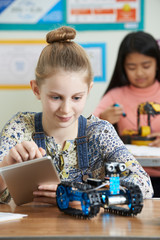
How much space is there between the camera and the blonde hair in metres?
1.48

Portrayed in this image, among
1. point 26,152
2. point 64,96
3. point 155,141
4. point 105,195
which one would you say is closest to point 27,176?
point 26,152

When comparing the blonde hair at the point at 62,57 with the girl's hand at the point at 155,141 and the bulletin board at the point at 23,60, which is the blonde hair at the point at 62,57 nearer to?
the girl's hand at the point at 155,141

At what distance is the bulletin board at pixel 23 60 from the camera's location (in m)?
3.89

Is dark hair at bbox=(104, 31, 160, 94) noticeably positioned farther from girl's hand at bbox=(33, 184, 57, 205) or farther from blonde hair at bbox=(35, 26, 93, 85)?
girl's hand at bbox=(33, 184, 57, 205)

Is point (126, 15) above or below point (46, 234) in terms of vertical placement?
above

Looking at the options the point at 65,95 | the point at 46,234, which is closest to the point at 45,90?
the point at 65,95

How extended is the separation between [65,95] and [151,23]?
277 centimetres

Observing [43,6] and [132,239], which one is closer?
[132,239]

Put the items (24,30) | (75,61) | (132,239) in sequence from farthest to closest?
(24,30), (75,61), (132,239)

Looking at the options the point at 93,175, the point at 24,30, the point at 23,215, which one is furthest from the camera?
the point at 24,30

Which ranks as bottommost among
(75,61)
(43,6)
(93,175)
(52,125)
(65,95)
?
(93,175)

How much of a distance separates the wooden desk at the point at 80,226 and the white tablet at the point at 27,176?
0.07 m

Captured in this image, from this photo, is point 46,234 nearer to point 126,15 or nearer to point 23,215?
point 23,215

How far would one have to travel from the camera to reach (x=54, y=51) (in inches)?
59.6
